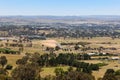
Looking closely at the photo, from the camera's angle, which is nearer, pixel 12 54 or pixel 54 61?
pixel 54 61

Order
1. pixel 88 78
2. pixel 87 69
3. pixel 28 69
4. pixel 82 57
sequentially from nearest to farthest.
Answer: pixel 88 78, pixel 28 69, pixel 87 69, pixel 82 57

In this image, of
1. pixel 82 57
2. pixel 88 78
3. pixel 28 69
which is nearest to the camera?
pixel 88 78

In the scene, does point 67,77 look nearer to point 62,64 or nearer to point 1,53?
point 62,64

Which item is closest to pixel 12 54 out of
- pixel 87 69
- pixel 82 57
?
pixel 82 57

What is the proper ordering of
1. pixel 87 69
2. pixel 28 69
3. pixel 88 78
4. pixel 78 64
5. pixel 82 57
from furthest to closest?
pixel 82 57, pixel 78 64, pixel 87 69, pixel 28 69, pixel 88 78

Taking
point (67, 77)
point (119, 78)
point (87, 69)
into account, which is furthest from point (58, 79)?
point (87, 69)

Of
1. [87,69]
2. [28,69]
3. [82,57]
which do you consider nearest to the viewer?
[28,69]

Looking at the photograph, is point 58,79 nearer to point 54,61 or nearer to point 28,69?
point 28,69

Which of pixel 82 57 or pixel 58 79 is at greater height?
pixel 58 79

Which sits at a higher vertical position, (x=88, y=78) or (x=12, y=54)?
(x=88, y=78)
